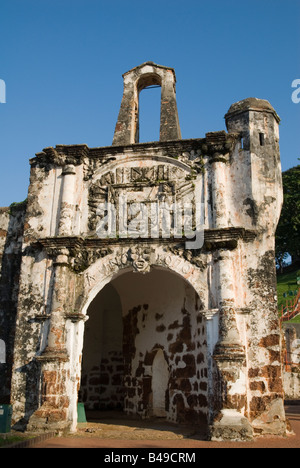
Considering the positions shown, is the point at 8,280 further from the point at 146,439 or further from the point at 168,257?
the point at 146,439

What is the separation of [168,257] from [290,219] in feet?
81.1

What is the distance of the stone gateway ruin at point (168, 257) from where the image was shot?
8.28 meters

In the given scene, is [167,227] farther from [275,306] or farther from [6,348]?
[6,348]

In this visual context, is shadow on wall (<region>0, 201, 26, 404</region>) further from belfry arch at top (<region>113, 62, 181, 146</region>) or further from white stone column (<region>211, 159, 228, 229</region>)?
white stone column (<region>211, 159, 228, 229</region>)

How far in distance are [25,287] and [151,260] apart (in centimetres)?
264

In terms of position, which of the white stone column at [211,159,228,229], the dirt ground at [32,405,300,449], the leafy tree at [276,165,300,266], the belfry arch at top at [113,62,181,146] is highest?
the leafy tree at [276,165,300,266]

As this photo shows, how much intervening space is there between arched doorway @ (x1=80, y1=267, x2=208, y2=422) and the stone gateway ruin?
2.4 inches

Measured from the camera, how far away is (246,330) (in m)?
8.50

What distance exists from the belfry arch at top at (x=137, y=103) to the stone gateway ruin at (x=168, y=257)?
0.03m

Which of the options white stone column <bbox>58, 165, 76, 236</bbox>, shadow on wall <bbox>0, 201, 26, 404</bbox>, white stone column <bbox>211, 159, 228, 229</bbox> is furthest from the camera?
shadow on wall <bbox>0, 201, 26, 404</bbox>

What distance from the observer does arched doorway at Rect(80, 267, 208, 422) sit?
10273 mm

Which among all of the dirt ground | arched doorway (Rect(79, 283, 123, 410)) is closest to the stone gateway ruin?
the dirt ground

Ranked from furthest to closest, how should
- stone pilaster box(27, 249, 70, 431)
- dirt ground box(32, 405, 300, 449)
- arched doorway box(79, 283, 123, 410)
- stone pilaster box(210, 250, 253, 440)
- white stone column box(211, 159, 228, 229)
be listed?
arched doorway box(79, 283, 123, 410) → white stone column box(211, 159, 228, 229) → stone pilaster box(27, 249, 70, 431) → stone pilaster box(210, 250, 253, 440) → dirt ground box(32, 405, 300, 449)
